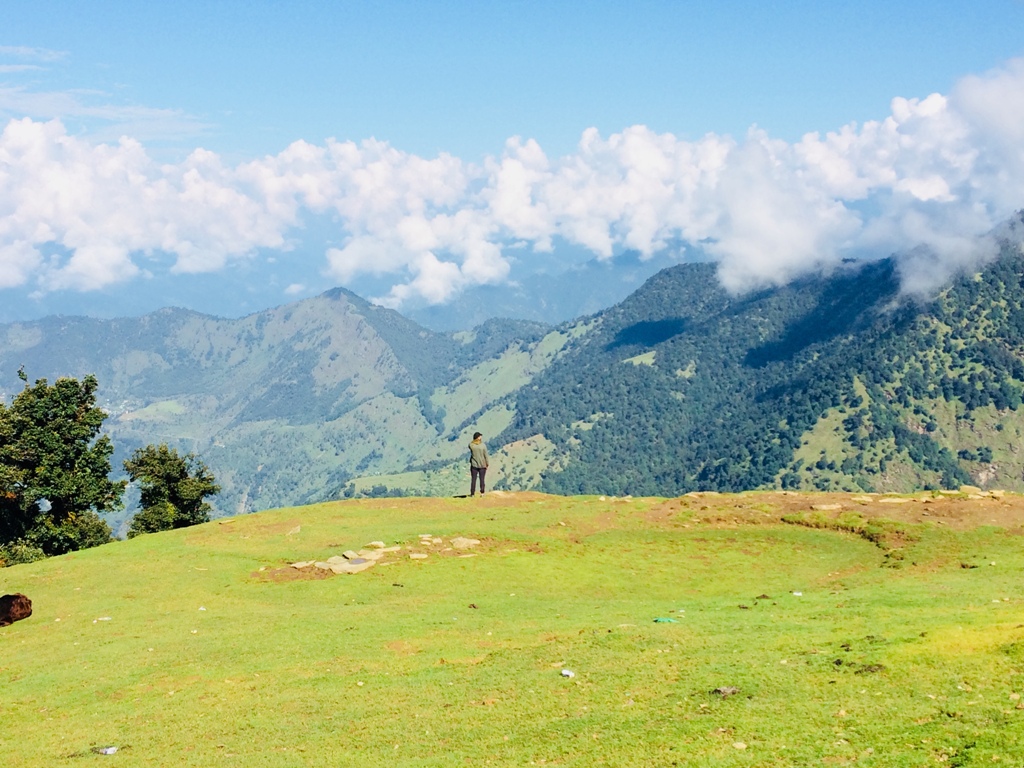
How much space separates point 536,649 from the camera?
90.6 feet

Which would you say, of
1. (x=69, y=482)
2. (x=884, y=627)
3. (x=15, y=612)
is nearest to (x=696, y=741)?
(x=884, y=627)

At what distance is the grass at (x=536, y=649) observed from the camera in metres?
19.5

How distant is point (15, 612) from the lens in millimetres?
35094

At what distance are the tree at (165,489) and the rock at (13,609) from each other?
155 ft

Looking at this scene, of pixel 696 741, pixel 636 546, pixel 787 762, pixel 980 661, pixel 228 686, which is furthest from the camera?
pixel 636 546

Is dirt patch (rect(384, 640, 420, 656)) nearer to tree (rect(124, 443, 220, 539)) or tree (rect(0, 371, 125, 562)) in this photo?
tree (rect(0, 371, 125, 562))

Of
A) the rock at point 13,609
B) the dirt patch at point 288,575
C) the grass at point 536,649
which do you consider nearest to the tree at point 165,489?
the grass at point 536,649

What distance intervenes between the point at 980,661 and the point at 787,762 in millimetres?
7453

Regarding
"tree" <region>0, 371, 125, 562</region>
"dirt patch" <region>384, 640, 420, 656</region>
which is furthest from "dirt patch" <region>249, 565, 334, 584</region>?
"tree" <region>0, 371, 125, 562</region>

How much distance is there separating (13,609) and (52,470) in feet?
113

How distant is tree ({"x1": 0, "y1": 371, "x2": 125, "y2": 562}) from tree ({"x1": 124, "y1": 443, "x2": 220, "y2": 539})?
1024 cm

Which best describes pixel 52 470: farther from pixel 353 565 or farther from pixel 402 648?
pixel 402 648

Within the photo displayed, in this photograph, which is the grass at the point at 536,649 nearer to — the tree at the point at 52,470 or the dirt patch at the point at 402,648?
the dirt patch at the point at 402,648

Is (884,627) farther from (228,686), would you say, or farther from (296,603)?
(296,603)
